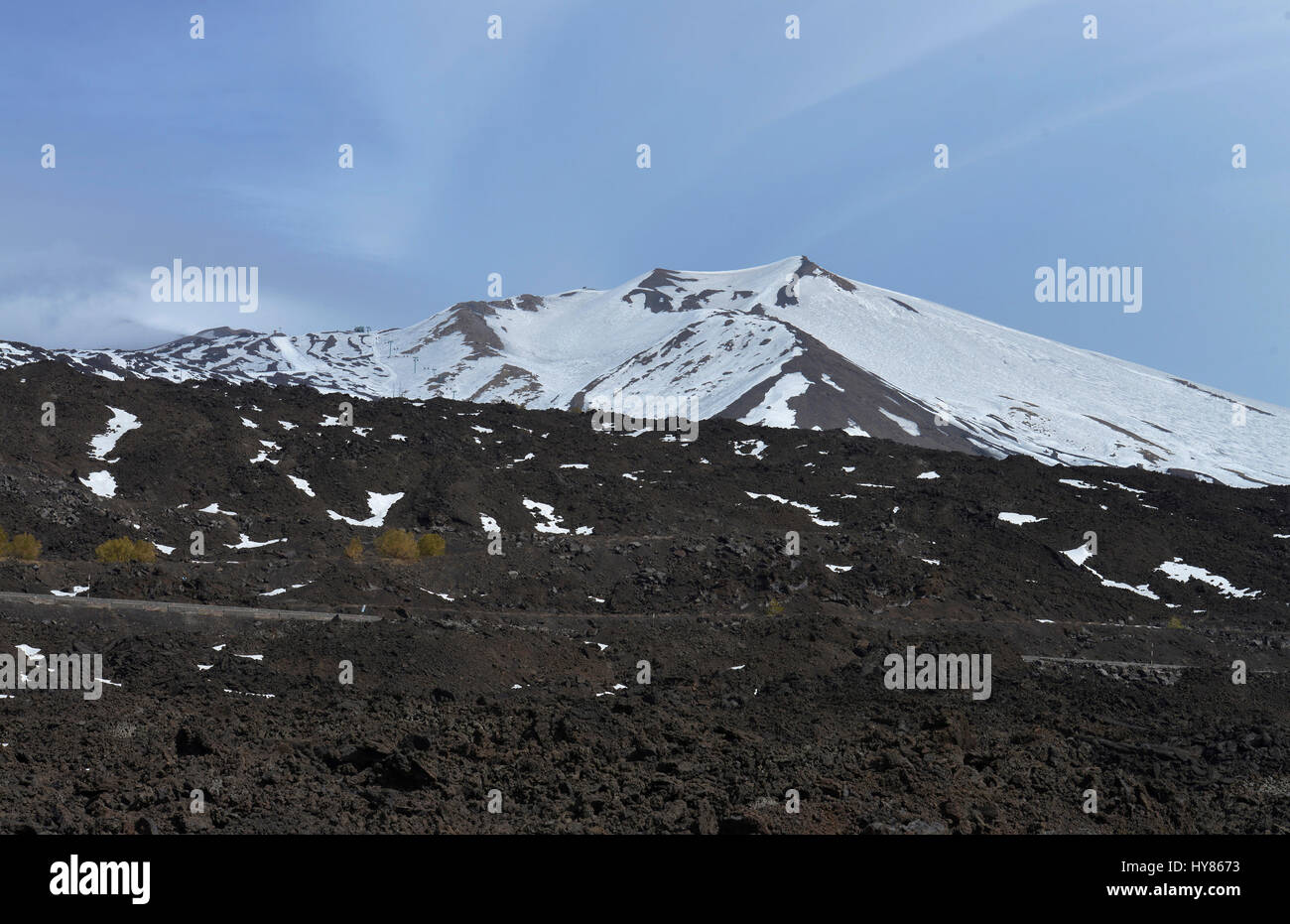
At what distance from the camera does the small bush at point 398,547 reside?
3669 cm

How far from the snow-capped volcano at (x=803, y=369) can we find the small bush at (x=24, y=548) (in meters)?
70.5

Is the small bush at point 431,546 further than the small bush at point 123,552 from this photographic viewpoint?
Yes

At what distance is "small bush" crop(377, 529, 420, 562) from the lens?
3669 centimetres

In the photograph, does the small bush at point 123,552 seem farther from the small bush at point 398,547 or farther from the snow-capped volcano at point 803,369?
the snow-capped volcano at point 803,369

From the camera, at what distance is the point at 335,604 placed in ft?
99.7

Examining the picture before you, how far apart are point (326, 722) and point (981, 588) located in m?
27.6

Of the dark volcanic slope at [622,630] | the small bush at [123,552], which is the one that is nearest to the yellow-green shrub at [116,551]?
the small bush at [123,552]

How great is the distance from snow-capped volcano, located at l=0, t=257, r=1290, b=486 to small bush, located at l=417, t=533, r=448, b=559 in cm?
6091

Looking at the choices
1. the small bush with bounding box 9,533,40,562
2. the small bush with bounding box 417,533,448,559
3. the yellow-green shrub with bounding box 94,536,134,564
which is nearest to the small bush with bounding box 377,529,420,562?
the small bush with bounding box 417,533,448,559

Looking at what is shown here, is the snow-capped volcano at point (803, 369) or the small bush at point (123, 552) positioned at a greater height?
the snow-capped volcano at point (803, 369)

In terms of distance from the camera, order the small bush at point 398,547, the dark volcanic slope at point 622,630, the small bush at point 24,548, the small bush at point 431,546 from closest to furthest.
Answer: the dark volcanic slope at point 622,630 → the small bush at point 24,548 → the small bush at point 398,547 → the small bush at point 431,546
